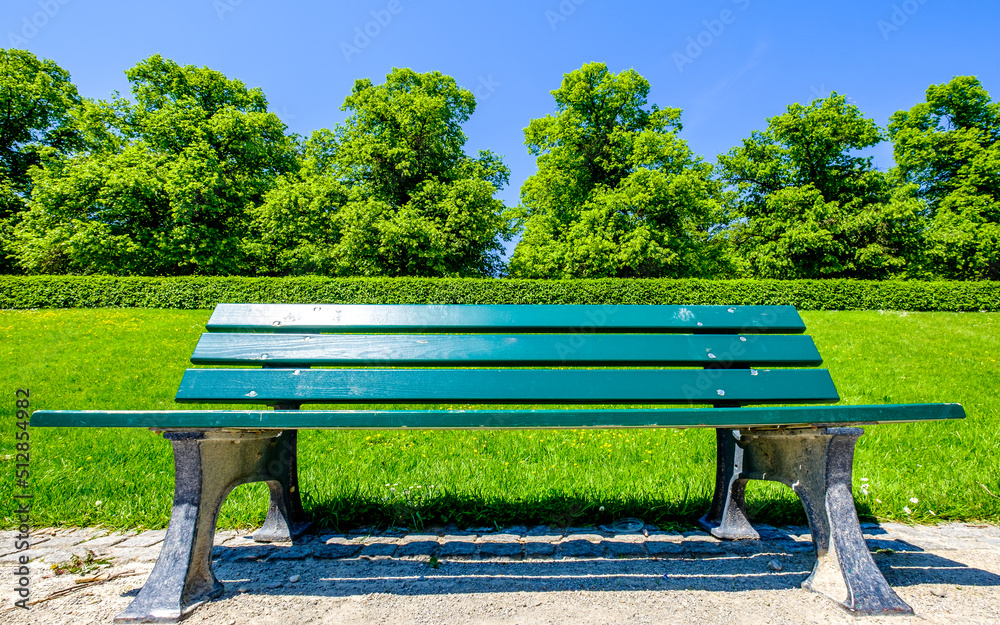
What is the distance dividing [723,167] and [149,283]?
26.1 meters

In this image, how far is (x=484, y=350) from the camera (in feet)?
7.18

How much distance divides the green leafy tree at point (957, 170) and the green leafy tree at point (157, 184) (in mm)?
31642

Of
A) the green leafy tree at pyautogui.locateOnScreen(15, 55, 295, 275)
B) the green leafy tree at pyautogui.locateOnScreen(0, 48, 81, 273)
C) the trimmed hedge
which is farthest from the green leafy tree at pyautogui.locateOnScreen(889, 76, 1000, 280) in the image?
the green leafy tree at pyautogui.locateOnScreen(0, 48, 81, 273)

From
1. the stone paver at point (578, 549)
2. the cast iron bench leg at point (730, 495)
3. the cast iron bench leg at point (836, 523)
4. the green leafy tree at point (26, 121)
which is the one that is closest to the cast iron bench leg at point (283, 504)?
the stone paver at point (578, 549)

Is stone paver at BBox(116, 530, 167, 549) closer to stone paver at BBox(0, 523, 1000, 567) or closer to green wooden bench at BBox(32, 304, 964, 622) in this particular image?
stone paver at BBox(0, 523, 1000, 567)

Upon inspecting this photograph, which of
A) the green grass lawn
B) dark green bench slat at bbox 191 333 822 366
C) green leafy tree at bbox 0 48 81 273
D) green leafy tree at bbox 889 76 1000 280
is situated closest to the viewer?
dark green bench slat at bbox 191 333 822 366

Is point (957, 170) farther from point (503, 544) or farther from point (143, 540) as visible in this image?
point (143, 540)

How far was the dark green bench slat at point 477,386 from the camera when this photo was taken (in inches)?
81.8

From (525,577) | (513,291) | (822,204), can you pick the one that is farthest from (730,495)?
(822,204)

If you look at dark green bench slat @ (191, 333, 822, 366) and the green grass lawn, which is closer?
dark green bench slat @ (191, 333, 822, 366)

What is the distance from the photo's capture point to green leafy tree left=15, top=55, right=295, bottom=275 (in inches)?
791

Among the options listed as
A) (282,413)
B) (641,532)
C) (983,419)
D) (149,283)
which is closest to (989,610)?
(641,532)

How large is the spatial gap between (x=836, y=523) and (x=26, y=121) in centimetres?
3299

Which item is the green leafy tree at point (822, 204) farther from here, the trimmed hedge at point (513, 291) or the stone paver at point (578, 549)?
the stone paver at point (578, 549)
